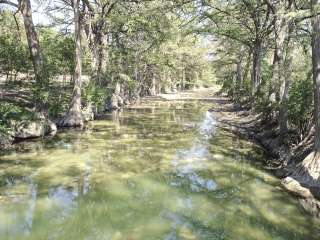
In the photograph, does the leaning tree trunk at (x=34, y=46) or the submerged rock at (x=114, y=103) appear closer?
the leaning tree trunk at (x=34, y=46)

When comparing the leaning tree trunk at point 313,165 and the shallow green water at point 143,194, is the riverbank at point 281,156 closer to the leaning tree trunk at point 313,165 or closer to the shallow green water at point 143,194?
the leaning tree trunk at point 313,165

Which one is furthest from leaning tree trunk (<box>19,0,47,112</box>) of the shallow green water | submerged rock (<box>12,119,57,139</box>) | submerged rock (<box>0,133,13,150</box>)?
submerged rock (<box>0,133,13,150</box>)

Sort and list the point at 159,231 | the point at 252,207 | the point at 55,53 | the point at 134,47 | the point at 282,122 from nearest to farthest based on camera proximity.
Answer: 1. the point at 159,231
2. the point at 252,207
3. the point at 282,122
4. the point at 55,53
5. the point at 134,47

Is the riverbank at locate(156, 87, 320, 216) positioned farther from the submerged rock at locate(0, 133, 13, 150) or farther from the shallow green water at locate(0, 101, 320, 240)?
the submerged rock at locate(0, 133, 13, 150)

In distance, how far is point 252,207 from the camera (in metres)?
8.87

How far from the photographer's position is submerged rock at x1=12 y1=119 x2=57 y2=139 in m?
16.0

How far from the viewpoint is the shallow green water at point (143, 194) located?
24.3 feet

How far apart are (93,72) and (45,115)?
10870 mm

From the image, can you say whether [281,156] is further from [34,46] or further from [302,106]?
[34,46]

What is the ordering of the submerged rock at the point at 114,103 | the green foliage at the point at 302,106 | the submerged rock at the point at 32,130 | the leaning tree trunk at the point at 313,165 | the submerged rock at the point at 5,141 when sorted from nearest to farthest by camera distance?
1. the leaning tree trunk at the point at 313,165
2. the green foliage at the point at 302,106
3. the submerged rock at the point at 5,141
4. the submerged rock at the point at 32,130
5. the submerged rock at the point at 114,103

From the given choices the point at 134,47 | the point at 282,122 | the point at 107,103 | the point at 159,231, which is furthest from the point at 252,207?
the point at 134,47

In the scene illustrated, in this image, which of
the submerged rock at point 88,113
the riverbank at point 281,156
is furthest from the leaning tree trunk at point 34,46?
the riverbank at point 281,156

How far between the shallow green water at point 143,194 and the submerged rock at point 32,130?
881 mm

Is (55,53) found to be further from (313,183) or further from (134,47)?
(313,183)
